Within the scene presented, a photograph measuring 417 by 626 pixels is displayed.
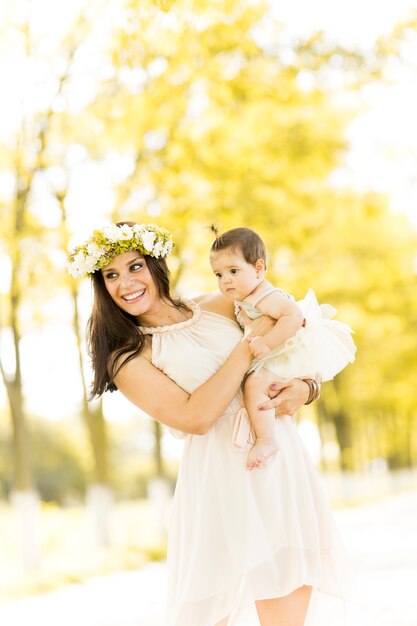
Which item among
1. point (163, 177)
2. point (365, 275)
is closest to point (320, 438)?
point (365, 275)

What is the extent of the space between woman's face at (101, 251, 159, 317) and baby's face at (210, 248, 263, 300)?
0.88ft

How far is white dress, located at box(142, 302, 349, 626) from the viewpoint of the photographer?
3814 mm

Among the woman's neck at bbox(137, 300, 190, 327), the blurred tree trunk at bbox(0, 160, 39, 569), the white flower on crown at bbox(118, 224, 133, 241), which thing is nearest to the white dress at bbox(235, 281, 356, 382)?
the woman's neck at bbox(137, 300, 190, 327)

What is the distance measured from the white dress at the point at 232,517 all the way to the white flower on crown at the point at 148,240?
313 millimetres

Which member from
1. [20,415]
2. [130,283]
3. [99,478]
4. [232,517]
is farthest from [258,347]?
[99,478]

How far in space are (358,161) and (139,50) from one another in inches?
236

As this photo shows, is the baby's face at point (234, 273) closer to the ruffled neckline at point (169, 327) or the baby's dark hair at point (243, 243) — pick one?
the baby's dark hair at point (243, 243)

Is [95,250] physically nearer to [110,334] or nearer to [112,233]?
[112,233]

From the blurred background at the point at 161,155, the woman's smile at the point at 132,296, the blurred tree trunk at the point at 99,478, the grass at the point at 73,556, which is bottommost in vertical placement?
the grass at the point at 73,556

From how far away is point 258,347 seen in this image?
3.70 metres

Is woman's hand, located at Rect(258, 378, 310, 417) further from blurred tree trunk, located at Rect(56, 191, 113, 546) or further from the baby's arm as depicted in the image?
blurred tree trunk, located at Rect(56, 191, 113, 546)

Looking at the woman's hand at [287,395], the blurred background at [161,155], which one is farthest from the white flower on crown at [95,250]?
the blurred background at [161,155]

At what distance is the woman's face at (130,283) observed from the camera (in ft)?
12.7

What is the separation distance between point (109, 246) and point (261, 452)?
3.18 ft
